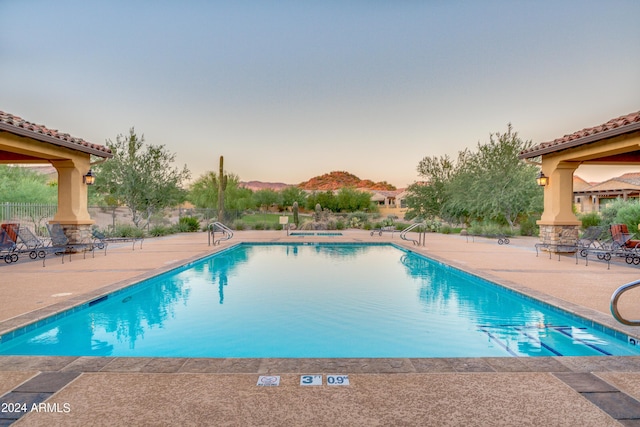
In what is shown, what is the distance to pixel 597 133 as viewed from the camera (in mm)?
9008

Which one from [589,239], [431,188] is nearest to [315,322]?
[589,239]

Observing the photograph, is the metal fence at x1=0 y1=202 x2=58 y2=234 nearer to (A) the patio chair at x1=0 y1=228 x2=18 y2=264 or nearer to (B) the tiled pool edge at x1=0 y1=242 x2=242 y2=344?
(A) the patio chair at x1=0 y1=228 x2=18 y2=264

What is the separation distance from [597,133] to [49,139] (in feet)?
44.6

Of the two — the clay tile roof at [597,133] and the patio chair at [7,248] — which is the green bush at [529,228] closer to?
the clay tile roof at [597,133]

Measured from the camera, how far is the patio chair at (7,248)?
9820 millimetres

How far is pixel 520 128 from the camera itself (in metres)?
20.9

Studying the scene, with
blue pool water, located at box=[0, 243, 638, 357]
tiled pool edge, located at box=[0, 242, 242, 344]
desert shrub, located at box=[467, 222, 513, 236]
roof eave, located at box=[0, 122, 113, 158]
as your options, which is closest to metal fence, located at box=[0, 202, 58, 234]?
roof eave, located at box=[0, 122, 113, 158]

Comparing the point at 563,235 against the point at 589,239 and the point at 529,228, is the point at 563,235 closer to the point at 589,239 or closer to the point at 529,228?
the point at 589,239

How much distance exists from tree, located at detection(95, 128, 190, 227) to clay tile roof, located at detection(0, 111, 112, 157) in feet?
23.9

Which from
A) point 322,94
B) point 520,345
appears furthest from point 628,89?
point 520,345

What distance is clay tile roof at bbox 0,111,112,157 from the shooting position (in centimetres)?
805

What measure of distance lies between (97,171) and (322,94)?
12988 millimetres

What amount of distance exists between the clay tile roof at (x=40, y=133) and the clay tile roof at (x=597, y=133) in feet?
43.5

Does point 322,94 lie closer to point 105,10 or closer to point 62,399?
point 105,10
